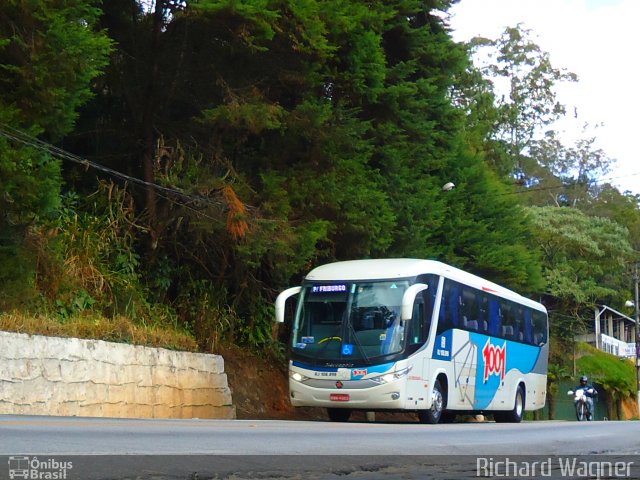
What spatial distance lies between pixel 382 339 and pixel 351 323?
2.33 feet

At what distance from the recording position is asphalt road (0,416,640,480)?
7055 millimetres

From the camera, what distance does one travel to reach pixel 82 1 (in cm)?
1606

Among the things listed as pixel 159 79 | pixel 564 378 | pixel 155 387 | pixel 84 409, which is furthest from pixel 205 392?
pixel 564 378

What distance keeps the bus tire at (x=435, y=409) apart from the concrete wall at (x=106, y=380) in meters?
4.01

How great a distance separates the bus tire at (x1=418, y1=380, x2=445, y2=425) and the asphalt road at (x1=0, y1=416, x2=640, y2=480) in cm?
698

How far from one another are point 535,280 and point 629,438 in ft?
76.2

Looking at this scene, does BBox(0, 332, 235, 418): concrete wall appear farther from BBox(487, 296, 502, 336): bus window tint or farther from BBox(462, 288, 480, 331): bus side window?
BBox(487, 296, 502, 336): bus window tint

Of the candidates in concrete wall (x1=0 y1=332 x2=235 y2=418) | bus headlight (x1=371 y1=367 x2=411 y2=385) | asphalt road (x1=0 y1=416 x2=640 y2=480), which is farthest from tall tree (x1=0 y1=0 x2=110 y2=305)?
bus headlight (x1=371 y1=367 x2=411 y2=385)

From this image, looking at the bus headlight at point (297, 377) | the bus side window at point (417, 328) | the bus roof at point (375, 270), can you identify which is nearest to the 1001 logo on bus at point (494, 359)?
the bus roof at point (375, 270)

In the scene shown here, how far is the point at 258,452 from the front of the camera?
28.4 feet

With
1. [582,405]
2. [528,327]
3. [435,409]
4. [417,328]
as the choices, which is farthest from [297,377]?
[582,405]

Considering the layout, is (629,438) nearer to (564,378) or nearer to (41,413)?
(41,413)

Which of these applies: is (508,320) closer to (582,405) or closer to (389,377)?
(389,377)

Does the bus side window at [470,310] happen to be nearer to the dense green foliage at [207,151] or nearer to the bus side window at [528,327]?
the dense green foliage at [207,151]
